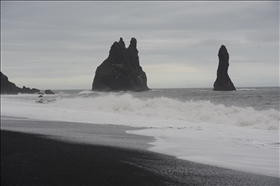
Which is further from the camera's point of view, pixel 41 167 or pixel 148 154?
pixel 148 154

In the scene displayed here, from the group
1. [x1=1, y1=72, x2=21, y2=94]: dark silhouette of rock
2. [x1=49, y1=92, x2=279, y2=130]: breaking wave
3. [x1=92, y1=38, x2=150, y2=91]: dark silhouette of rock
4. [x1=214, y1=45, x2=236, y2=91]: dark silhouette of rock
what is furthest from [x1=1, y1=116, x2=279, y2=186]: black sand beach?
[x1=214, y1=45, x2=236, y2=91]: dark silhouette of rock

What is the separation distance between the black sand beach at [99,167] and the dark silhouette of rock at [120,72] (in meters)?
109

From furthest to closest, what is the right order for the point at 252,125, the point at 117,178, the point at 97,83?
1. the point at 97,83
2. the point at 252,125
3. the point at 117,178

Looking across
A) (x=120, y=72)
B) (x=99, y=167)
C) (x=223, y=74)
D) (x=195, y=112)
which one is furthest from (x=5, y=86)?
(x=223, y=74)

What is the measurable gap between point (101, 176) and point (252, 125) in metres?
11.4

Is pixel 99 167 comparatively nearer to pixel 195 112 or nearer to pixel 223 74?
pixel 195 112

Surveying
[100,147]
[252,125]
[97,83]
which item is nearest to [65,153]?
[100,147]

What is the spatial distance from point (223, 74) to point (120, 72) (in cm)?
4119

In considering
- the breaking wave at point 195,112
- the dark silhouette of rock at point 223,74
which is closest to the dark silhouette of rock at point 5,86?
the breaking wave at point 195,112

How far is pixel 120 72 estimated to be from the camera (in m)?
122

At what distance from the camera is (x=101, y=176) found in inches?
206

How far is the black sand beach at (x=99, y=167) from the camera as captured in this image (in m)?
5.05

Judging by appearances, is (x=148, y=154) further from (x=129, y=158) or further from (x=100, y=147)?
(x=100, y=147)

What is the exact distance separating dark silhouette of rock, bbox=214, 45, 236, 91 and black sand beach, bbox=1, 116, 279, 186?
110m
